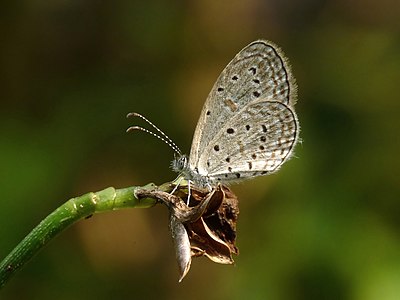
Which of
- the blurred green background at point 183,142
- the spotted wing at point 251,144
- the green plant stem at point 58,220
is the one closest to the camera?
the green plant stem at point 58,220

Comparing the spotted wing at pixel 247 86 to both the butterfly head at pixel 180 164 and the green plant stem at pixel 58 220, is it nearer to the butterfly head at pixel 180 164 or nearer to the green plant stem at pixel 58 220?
the butterfly head at pixel 180 164

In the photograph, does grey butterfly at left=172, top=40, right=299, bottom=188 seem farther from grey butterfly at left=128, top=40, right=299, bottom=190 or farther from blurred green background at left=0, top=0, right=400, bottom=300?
blurred green background at left=0, top=0, right=400, bottom=300

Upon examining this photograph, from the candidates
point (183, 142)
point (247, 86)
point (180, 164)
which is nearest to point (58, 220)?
point (180, 164)

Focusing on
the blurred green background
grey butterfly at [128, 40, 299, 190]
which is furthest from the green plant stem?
the blurred green background

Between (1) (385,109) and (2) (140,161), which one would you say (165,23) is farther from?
(1) (385,109)

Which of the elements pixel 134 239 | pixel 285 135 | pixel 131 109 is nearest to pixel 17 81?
pixel 131 109

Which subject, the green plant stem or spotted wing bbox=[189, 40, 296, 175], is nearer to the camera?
the green plant stem

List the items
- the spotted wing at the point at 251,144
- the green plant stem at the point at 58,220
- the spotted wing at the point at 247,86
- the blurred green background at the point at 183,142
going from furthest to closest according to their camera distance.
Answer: the blurred green background at the point at 183,142, the spotted wing at the point at 251,144, the spotted wing at the point at 247,86, the green plant stem at the point at 58,220

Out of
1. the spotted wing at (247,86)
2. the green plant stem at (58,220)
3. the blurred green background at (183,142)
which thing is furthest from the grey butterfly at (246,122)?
the blurred green background at (183,142)
